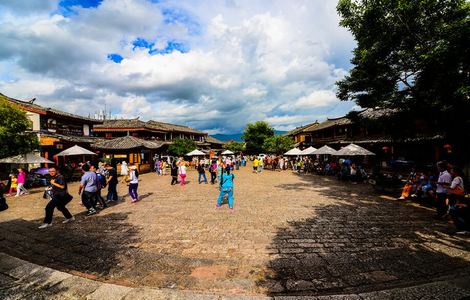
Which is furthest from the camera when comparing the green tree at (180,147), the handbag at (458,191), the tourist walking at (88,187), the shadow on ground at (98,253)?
the green tree at (180,147)

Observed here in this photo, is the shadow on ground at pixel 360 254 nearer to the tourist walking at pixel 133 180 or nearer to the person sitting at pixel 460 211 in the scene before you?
the person sitting at pixel 460 211

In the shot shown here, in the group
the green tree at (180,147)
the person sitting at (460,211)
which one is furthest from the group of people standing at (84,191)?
the green tree at (180,147)

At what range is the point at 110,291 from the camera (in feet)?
10.1

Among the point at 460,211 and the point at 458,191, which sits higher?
the point at 458,191

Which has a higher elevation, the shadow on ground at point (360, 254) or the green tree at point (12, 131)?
the green tree at point (12, 131)

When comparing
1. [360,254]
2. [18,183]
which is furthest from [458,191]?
[18,183]

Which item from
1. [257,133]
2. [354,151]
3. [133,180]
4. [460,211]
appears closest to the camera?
[460,211]

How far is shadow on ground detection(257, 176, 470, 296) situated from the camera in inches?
131

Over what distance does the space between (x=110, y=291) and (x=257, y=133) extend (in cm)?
4741

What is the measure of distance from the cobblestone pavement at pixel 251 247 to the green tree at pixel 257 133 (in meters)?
41.9

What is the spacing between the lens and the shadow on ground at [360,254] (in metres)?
3.33

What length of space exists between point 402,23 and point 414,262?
26.5 ft

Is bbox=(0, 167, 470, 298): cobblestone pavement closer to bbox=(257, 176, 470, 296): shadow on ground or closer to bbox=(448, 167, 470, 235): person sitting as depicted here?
bbox=(257, 176, 470, 296): shadow on ground

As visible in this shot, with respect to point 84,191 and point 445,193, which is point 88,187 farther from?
point 445,193
